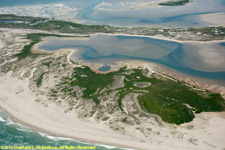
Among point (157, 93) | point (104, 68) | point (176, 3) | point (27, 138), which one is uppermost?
point (176, 3)

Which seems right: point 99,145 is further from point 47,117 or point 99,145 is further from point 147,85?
point 147,85

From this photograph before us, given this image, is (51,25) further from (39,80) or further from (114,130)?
(114,130)

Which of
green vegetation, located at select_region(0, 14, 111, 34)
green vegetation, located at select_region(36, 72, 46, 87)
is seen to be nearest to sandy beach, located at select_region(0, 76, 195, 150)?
green vegetation, located at select_region(36, 72, 46, 87)

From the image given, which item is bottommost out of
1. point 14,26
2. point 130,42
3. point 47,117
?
point 47,117

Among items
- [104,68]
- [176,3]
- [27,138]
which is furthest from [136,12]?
[27,138]

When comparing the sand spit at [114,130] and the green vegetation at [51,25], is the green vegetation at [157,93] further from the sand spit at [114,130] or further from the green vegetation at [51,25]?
the green vegetation at [51,25]

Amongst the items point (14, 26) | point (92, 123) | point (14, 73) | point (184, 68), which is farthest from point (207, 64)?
point (14, 26)
